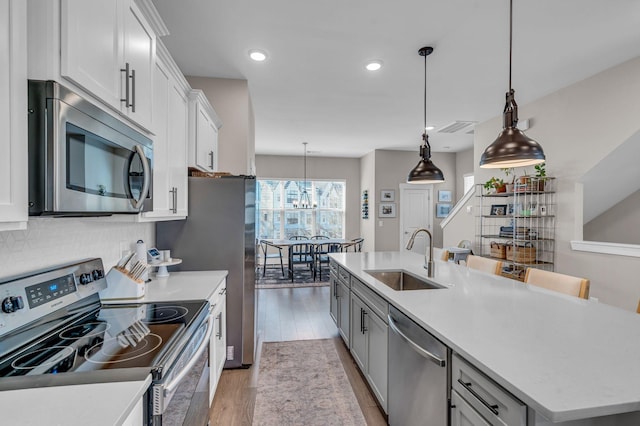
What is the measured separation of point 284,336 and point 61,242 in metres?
2.43

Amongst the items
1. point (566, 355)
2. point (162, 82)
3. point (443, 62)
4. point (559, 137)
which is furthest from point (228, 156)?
point (559, 137)

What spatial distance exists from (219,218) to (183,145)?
0.64m

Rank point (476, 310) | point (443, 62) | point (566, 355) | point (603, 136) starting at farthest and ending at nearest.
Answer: point (603, 136) → point (443, 62) → point (476, 310) → point (566, 355)

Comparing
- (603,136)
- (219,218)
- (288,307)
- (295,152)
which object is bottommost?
(288,307)

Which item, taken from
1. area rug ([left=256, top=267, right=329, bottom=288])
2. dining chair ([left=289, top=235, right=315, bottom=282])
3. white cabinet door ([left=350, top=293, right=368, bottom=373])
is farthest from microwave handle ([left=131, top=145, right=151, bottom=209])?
dining chair ([left=289, top=235, right=315, bottom=282])

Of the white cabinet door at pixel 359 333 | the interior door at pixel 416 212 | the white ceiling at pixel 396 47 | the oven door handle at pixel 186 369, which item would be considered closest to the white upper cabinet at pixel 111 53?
the white ceiling at pixel 396 47

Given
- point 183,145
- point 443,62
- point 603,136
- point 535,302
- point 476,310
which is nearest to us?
point 476,310

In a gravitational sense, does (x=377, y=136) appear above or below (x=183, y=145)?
above

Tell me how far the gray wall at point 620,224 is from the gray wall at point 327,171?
4.84 meters

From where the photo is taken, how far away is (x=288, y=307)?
4461 millimetres

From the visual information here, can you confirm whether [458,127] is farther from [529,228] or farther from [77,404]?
[77,404]

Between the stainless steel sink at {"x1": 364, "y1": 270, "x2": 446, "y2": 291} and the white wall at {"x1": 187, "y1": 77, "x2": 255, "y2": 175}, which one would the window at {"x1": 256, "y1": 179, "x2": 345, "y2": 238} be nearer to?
the white wall at {"x1": 187, "y1": 77, "x2": 255, "y2": 175}

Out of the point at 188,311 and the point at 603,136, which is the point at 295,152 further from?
the point at 188,311

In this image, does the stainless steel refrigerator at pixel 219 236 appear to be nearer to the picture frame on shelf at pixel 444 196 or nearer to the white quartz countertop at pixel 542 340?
the white quartz countertop at pixel 542 340
